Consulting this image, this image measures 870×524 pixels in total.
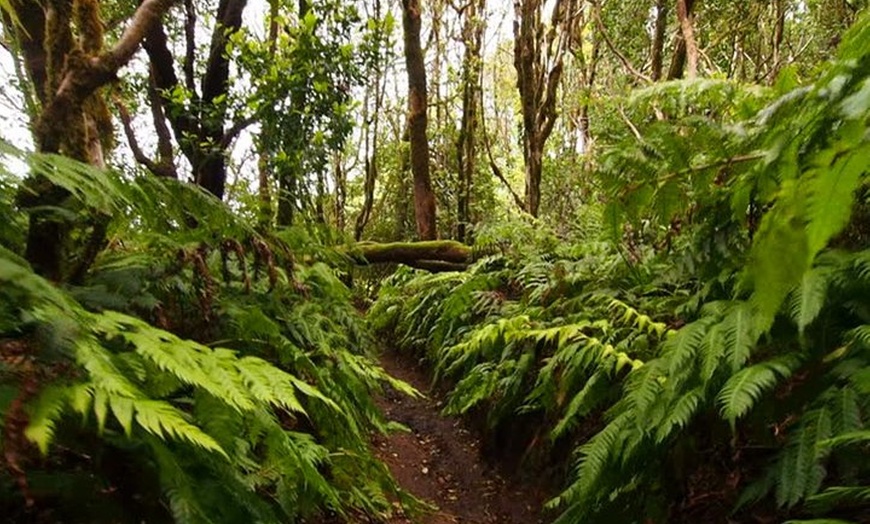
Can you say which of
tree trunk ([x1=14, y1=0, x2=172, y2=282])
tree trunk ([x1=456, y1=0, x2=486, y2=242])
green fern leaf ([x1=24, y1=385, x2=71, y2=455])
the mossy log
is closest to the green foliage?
green fern leaf ([x1=24, y1=385, x2=71, y2=455])

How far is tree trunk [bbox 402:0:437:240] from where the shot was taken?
853cm

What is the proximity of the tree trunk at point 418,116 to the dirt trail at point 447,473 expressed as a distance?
3.87 m

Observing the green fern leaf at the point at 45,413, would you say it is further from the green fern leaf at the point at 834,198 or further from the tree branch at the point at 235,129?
the tree branch at the point at 235,129

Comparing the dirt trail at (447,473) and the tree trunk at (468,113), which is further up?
the tree trunk at (468,113)

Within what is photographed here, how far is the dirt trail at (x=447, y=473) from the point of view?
147 inches

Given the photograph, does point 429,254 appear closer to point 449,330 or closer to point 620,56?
point 449,330

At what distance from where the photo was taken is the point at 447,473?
455 cm

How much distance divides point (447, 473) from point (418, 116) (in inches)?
233

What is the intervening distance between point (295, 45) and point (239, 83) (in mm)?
1243

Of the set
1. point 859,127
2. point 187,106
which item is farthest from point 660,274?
point 187,106

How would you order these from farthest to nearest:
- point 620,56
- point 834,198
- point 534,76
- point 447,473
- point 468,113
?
point 468,113
point 534,76
point 620,56
point 447,473
point 834,198

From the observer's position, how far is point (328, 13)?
20.3 ft

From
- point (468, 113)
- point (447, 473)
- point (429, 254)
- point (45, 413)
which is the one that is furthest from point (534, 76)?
point (45, 413)

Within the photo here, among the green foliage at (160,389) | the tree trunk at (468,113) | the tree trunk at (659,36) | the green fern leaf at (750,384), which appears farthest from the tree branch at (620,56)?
the green foliage at (160,389)
